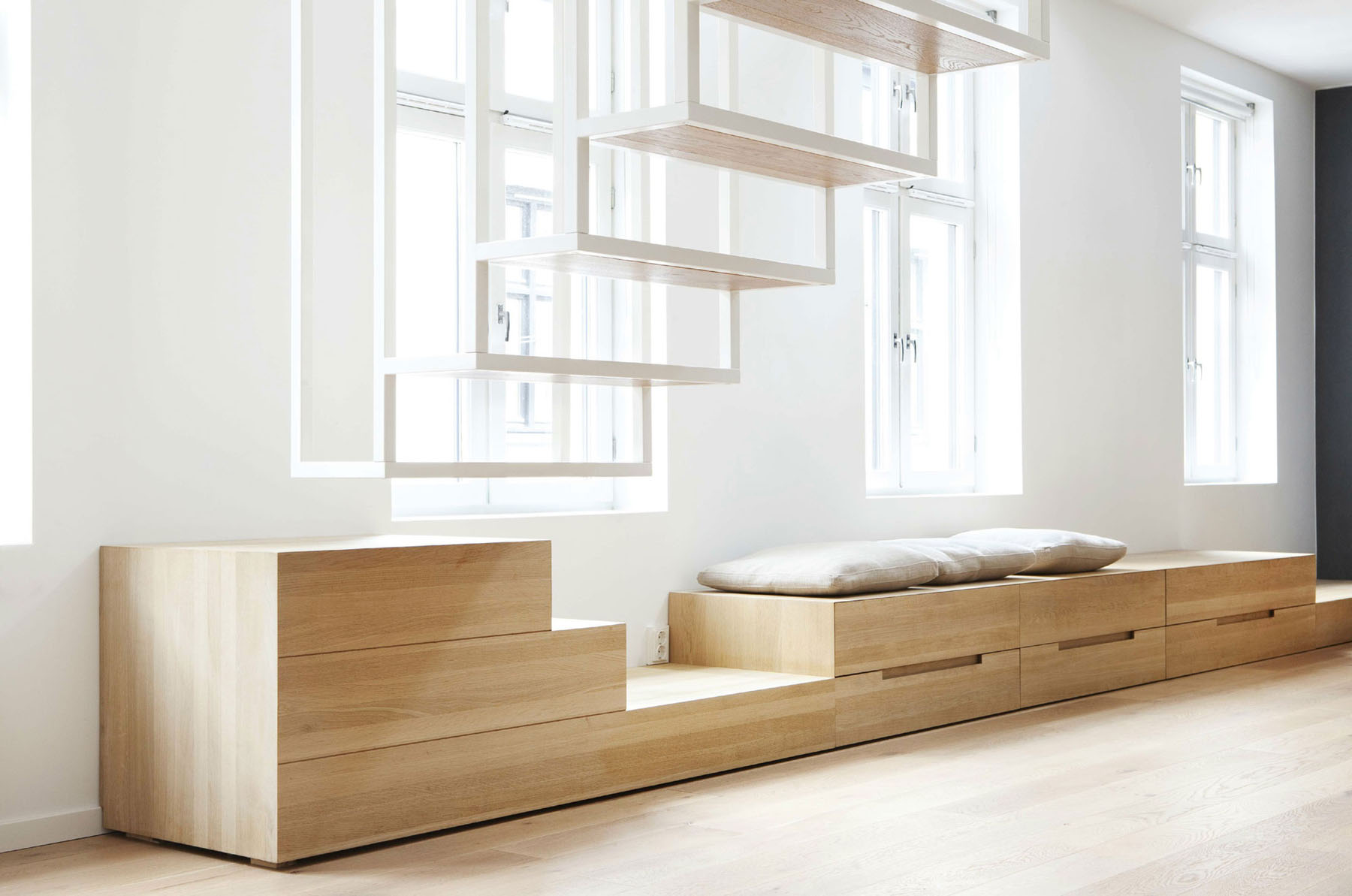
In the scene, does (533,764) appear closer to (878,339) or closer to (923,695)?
(923,695)

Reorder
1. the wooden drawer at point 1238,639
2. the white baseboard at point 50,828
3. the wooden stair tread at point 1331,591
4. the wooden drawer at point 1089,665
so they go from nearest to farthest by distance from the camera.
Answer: the white baseboard at point 50,828
the wooden drawer at point 1089,665
the wooden drawer at point 1238,639
the wooden stair tread at point 1331,591

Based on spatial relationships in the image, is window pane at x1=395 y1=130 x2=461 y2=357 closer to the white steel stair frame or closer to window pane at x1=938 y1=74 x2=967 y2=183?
the white steel stair frame

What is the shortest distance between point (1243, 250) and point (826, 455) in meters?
3.72

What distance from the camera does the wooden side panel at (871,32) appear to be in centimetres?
296

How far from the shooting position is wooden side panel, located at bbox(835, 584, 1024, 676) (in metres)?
3.87

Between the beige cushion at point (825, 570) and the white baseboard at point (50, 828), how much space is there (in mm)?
1828

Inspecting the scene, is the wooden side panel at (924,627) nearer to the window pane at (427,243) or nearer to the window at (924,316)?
the window at (924,316)

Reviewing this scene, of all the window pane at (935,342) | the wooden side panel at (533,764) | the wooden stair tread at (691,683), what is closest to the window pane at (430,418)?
the wooden stair tread at (691,683)

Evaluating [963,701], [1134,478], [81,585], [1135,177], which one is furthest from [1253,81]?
[81,585]

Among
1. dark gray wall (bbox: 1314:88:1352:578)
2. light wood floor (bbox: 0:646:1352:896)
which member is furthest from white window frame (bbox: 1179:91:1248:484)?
light wood floor (bbox: 0:646:1352:896)

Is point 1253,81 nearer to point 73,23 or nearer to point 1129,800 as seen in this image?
point 1129,800

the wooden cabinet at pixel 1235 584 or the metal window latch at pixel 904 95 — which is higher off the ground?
the metal window latch at pixel 904 95

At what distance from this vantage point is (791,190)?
4.64 m

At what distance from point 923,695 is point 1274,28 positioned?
13.7 feet
